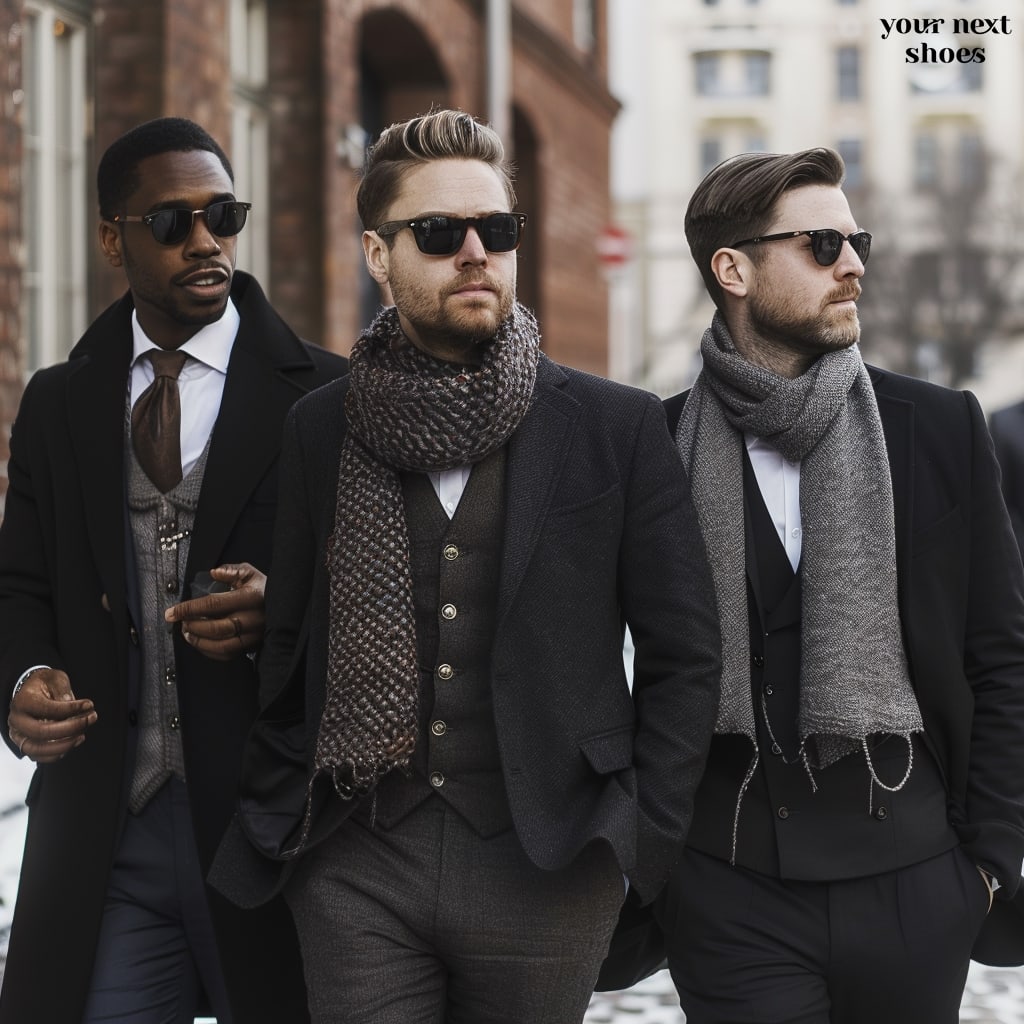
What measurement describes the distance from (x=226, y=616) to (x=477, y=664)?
0.52m

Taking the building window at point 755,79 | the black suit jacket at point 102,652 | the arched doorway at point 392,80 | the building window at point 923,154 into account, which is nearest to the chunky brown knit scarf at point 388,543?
the black suit jacket at point 102,652

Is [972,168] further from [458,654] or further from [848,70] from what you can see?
[458,654]

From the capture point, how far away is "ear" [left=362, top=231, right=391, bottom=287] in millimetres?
3127

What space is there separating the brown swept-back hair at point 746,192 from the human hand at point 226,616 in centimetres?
105

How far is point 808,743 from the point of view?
127 inches

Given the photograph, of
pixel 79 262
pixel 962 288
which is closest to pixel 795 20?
pixel 962 288

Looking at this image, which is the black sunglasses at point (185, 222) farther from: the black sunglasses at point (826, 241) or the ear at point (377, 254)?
the black sunglasses at point (826, 241)

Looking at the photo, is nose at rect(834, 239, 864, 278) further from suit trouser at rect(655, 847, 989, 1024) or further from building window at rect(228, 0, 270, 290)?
building window at rect(228, 0, 270, 290)

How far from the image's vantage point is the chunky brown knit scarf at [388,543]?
2916 millimetres

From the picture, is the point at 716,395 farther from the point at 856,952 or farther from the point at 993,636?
the point at 856,952

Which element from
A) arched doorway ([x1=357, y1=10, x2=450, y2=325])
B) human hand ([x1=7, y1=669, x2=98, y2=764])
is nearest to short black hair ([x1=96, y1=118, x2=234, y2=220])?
human hand ([x1=7, y1=669, x2=98, y2=764])

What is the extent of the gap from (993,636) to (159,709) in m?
1.59

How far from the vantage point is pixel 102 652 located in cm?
350

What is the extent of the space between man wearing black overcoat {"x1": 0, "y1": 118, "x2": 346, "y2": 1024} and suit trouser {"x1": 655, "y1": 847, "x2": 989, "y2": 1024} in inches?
32.8
